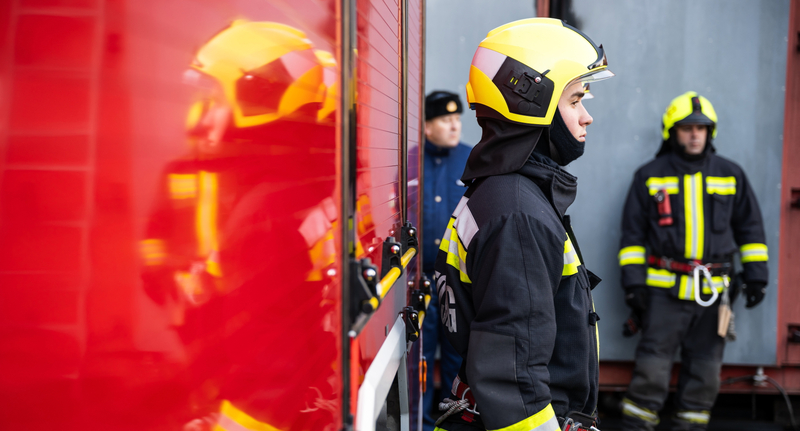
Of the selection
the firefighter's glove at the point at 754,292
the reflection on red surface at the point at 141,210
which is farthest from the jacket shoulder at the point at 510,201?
the firefighter's glove at the point at 754,292

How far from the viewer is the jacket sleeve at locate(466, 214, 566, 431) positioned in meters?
1.35

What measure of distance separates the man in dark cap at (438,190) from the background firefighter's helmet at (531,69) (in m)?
1.98

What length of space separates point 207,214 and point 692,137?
345 cm

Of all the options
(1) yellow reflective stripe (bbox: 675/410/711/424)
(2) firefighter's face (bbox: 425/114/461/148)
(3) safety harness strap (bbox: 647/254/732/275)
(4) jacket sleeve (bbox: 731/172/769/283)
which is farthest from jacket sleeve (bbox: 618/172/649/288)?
(2) firefighter's face (bbox: 425/114/461/148)

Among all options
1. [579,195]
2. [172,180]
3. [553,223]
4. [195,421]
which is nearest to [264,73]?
[172,180]

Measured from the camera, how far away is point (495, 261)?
1402 mm

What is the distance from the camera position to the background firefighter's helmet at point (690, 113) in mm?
3504

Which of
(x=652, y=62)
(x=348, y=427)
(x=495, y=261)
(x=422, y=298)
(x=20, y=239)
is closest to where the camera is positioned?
(x=20, y=239)

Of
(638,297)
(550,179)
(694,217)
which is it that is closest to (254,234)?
(550,179)

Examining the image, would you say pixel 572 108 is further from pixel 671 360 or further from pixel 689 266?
pixel 671 360

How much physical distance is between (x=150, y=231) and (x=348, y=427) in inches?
17.2

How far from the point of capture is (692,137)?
3572 mm

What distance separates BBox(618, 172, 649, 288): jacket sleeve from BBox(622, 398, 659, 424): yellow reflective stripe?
728 millimetres

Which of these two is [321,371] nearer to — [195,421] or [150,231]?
[195,421]
